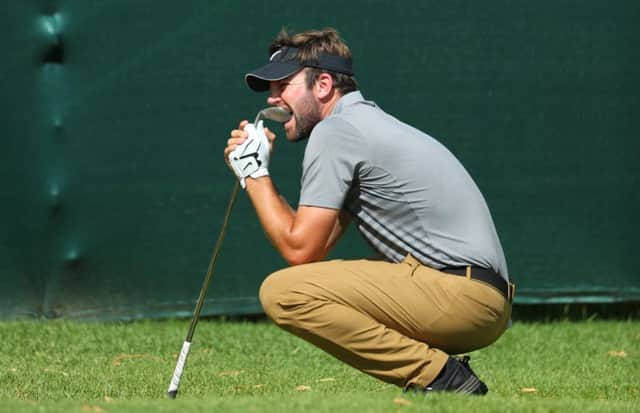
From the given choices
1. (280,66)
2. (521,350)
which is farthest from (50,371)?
(521,350)

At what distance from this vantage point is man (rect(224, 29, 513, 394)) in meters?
4.38

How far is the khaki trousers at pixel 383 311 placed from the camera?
437 cm

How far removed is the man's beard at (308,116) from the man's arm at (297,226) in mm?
363

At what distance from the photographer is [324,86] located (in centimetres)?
478

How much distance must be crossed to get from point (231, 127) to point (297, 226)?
2.64 m

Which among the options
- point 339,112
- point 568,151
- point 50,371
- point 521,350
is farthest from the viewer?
point 568,151

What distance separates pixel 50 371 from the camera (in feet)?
18.6

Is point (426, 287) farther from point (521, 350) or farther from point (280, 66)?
point (521, 350)

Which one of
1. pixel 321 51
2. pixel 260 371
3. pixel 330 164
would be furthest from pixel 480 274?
pixel 260 371

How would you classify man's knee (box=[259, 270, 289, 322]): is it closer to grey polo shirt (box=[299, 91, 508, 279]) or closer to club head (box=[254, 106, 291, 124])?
grey polo shirt (box=[299, 91, 508, 279])

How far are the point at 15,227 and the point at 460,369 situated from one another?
132 inches

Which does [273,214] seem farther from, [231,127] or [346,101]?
[231,127]

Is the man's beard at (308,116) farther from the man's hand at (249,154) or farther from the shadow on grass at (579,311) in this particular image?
the shadow on grass at (579,311)

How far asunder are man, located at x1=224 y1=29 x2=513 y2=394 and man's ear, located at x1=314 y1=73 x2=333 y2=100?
140 millimetres
